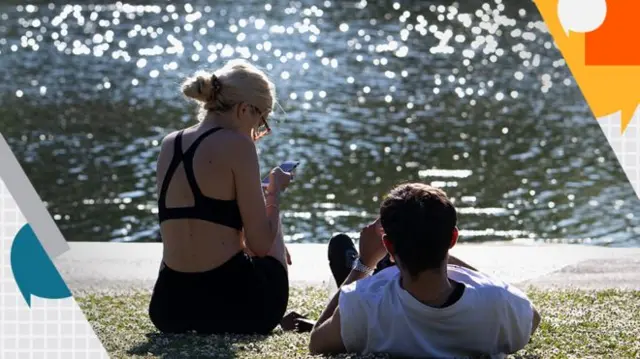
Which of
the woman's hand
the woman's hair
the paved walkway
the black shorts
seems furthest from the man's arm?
the paved walkway

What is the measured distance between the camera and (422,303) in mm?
4086

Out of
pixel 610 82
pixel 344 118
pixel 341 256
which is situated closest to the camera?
pixel 341 256

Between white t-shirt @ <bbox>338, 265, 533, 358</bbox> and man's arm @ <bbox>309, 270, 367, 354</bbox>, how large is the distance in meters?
0.04

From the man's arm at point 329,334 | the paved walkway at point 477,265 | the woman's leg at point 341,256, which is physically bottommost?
the paved walkway at point 477,265

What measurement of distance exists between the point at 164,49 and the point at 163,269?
20.8 meters

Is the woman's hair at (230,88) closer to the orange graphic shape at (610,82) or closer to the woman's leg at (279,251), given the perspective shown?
the woman's leg at (279,251)

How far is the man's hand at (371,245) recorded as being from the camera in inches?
173

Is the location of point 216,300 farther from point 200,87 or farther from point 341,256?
point 200,87

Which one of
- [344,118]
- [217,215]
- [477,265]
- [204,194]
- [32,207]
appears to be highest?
[204,194]

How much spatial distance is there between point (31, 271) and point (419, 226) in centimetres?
Result: 173

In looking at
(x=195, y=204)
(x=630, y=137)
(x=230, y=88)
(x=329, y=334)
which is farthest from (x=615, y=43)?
(x=329, y=334)

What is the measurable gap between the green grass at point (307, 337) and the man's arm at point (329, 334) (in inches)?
3.1

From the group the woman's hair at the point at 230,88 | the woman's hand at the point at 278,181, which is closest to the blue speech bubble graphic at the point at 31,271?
the woman's hair at the point at 230,88

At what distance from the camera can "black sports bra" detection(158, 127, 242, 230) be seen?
16.1 ft
